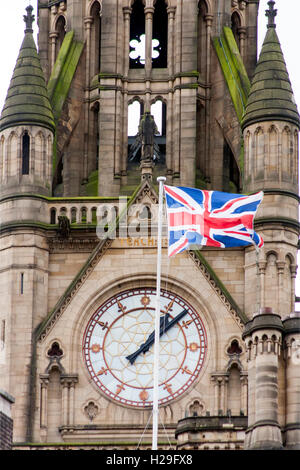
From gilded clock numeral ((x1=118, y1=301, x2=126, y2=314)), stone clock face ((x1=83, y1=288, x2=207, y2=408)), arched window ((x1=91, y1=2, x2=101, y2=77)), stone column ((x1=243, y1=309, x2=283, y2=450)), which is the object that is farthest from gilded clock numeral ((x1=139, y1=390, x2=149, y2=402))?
arched window ((x1=91, y1=2, x2=101, y2=77))

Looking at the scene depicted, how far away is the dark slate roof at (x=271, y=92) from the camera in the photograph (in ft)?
255

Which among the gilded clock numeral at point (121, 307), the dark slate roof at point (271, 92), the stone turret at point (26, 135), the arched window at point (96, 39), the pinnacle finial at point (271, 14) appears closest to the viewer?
the gilded clock numeral at point (121, 307)

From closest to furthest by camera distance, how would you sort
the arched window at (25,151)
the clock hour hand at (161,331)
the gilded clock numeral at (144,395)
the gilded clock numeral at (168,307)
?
the gilded clock numeral at (144,395), the clock hour hand at (161,331), the gilded clock numeral at (168,307), the arched window at (25,151)

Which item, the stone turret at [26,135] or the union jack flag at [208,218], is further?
the stone turret at [26,135]

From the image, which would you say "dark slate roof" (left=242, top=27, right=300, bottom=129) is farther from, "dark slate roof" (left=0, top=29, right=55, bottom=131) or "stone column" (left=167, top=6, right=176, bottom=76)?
"dark slate roof" (left=0, top=29, right=55, bottom=131)

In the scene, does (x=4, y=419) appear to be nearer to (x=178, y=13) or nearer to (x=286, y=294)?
(x=286, y=294)

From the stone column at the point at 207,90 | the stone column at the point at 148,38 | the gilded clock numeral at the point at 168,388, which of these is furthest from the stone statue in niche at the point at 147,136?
the gilded clock numeral at the point at 168,388

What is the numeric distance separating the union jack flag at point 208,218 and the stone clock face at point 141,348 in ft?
18.2

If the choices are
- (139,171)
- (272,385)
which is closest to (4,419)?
(272,385)

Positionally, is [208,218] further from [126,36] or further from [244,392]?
[126,36]

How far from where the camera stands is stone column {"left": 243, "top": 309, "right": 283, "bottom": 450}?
67250 mm

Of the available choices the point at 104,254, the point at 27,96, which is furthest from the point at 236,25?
the point at 104,254

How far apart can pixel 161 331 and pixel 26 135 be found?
586 centimetres

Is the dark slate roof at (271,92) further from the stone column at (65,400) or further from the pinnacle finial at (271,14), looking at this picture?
the stone column at (65,400)
